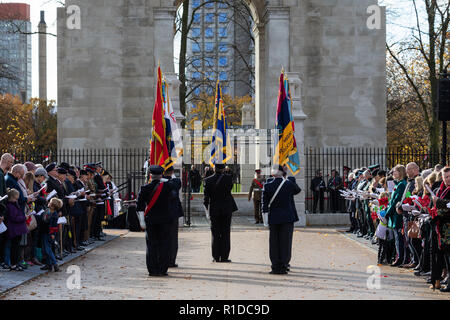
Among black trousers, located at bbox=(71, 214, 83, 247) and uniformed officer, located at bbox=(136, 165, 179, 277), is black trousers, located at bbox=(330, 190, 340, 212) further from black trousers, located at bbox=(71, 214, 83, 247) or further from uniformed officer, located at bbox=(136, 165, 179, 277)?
uniformed officer, located at bbox=(136, 165, 179, 277)

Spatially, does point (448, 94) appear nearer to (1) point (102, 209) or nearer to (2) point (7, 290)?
(1) point (102, 209)

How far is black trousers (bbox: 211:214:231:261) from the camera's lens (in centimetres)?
1427

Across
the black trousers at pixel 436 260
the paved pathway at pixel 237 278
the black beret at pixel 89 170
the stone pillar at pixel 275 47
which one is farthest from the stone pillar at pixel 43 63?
the black trousers at pixel 436 260

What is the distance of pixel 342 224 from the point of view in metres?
23.5

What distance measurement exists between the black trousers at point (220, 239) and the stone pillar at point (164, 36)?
1427 centimetres

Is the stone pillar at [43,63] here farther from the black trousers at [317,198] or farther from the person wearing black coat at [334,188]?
the person wearing black coat at [334,188]

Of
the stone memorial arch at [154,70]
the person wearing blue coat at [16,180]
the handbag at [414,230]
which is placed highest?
the stone memorial arch at [154,70]

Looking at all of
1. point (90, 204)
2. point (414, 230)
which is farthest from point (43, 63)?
point (414, 230)

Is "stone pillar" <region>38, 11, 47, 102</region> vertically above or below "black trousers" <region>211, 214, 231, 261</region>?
above

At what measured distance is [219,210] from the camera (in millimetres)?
14344

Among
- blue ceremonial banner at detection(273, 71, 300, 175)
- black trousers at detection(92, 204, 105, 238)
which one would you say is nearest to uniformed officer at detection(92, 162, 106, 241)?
black trousers at detection(92, 204, 105, 238)

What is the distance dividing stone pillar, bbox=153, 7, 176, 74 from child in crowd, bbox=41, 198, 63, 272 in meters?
15.1

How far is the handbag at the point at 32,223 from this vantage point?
13.0 metres

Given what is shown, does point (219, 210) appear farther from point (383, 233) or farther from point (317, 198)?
point (317, 198)
